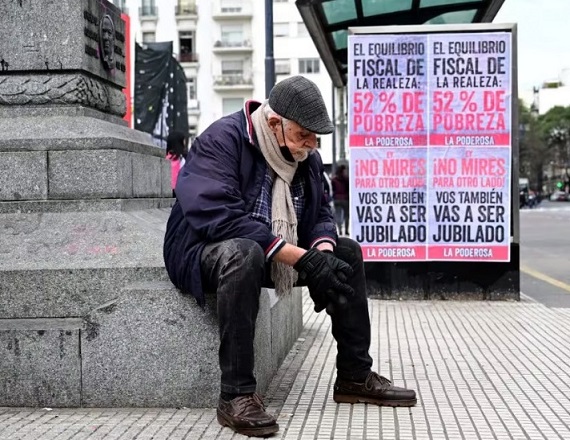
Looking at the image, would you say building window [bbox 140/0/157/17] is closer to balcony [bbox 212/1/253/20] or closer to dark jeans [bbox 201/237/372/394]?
balcony [bbox 212/1/253/20]

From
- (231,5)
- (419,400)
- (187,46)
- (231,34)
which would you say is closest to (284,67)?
(231,34)

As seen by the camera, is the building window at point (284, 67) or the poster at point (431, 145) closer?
the poster at point (431, 145)

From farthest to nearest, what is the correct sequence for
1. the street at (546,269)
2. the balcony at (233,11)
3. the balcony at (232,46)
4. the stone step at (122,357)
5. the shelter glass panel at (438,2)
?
the balcony at (232,46)
the balcony at (233,11)
the shelter glass panel at (438,2)
the street at (546,269)
the stone step at (122,357)

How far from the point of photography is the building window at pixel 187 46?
70.7 meters

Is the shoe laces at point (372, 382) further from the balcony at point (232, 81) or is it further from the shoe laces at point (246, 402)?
the balcony at point (232, 81)

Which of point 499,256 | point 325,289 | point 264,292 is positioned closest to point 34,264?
point 264,292

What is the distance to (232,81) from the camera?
70.4 metres

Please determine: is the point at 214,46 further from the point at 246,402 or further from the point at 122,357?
the point at 246,402

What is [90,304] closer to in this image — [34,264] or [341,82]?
[34,264]

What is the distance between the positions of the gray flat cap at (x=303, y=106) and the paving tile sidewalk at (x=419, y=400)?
1.37 metres

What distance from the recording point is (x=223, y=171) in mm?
4250

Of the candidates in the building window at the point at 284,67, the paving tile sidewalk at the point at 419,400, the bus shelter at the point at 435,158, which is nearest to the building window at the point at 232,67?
the building window at the point at 284,67

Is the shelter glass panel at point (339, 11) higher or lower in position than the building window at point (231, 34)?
lower

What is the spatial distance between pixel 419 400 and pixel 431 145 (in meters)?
4.86
